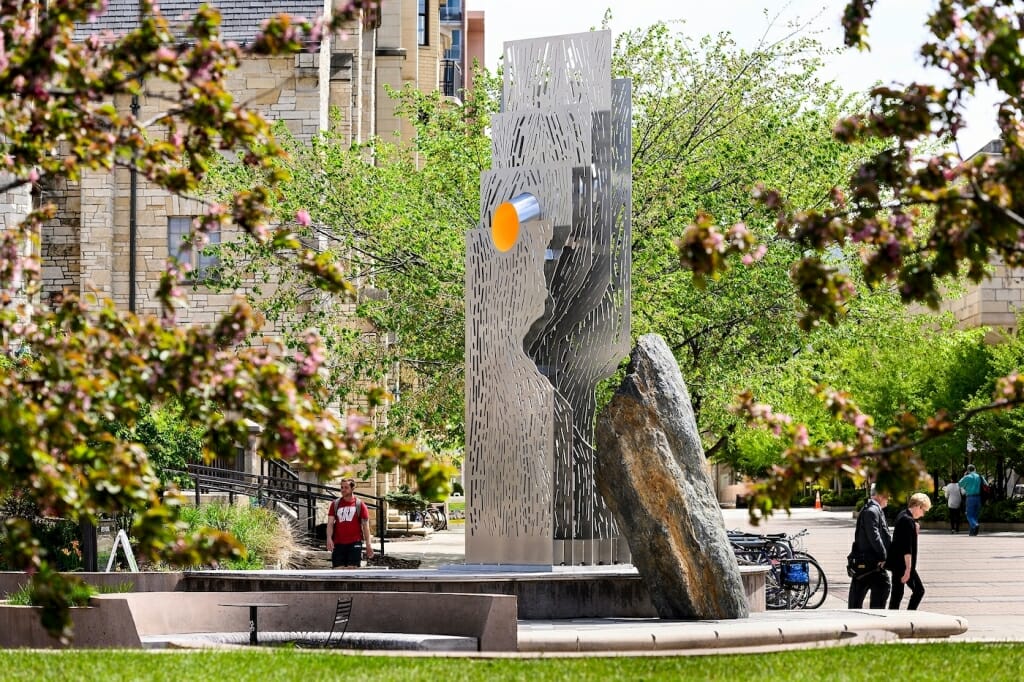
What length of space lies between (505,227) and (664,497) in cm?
351

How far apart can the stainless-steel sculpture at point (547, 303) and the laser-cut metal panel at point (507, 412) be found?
0.04 feet

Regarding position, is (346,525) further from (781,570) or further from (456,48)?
(456,48)

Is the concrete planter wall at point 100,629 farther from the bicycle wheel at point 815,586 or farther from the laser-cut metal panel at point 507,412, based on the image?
the bicycle wheel at point 815,586

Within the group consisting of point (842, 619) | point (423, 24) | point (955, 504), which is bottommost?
point (955, 504)

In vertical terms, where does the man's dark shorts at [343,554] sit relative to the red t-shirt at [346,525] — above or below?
below

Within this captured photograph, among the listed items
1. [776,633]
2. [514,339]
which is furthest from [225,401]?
[514,339]

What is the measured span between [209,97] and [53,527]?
16.1 metres

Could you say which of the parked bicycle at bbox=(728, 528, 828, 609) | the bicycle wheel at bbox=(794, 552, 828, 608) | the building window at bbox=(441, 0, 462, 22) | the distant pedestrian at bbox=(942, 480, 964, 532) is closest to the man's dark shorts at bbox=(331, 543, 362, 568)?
the parked bicycle at bbox=(728, 528, 828, 609)

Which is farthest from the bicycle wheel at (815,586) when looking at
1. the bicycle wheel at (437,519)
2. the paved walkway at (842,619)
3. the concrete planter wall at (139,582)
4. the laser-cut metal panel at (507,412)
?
the bicycle wheel at (437,519)

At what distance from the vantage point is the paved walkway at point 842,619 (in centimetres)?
1177

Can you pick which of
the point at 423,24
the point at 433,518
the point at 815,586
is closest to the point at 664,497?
the point at 815,586

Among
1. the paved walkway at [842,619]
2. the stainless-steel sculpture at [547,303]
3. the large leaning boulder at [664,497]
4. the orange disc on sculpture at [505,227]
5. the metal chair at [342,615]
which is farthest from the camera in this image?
the orange disc on sculpture at [505,227]

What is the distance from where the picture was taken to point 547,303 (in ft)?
50.6

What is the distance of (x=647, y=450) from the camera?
1345 centimetres
